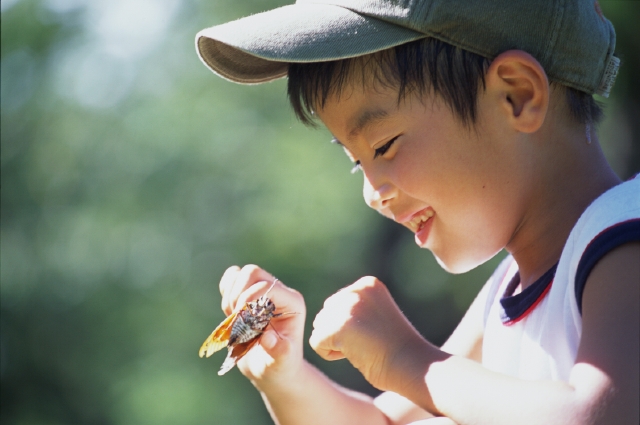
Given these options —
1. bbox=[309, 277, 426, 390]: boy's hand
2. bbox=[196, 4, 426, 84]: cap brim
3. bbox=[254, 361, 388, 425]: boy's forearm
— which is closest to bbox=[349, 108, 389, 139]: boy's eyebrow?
bbox=[196, 4, 426, 84]: cap brim

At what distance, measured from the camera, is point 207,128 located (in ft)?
29.5

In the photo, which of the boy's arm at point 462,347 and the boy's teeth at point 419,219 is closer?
the boy's teeth at point 419,219

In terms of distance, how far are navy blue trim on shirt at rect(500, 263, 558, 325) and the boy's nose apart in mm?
316

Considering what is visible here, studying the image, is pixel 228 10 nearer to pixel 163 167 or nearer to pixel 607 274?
pixel 163 167

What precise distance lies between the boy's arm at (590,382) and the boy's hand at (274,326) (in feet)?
1.82

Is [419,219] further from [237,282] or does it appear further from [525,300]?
[237,282]

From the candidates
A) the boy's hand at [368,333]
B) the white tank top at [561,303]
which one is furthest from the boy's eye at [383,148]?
the white tank top at [561,303]

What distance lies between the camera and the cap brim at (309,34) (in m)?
1.45

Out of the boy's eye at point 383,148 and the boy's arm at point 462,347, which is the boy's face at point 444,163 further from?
the boy's arm at point 462,347

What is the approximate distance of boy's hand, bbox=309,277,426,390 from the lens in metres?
1.34

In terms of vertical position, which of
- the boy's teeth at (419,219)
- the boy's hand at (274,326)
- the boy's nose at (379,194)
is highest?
the boy's nose at (379,194)

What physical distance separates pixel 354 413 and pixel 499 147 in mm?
803

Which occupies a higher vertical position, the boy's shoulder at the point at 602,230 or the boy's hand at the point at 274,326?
the boy's shoulder at the point at 602,230

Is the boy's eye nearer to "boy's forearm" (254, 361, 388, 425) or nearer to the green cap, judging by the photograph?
the green cap
